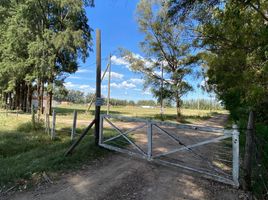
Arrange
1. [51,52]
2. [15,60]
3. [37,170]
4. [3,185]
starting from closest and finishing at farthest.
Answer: [3,185] < [37,170] < [51,52] < [15,60]

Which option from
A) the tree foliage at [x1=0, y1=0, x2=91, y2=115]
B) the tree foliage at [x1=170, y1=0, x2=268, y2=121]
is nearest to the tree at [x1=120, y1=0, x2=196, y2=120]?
the tree foliage at [x1=0, y1=0, x2=91, y2=115]

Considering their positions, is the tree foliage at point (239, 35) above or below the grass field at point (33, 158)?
above

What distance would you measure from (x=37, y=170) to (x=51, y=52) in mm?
19168

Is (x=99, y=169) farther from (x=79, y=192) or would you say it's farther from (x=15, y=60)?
(x=15, y=60)

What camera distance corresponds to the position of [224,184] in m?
5.48

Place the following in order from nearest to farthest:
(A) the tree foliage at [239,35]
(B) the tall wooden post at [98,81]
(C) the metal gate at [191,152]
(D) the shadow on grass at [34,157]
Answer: (A) the tree foliage at [239,35] → (C) the metal gate at [191,152] → (D) the shadow on grass at [34,157] → (B) the tall wooden post at [98,81]

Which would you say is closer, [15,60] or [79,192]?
[79,192]

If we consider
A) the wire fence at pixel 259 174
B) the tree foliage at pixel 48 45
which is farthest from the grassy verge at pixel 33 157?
the tree foliage at pixel 48 45

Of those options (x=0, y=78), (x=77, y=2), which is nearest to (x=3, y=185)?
(x=77, y=2)

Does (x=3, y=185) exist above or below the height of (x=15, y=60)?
below

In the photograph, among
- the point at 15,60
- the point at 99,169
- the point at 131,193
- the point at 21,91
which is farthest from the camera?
Answer: the point at 21,91

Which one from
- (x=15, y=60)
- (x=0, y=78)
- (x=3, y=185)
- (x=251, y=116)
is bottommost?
(x=3, y=185)

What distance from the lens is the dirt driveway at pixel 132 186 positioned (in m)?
4.83

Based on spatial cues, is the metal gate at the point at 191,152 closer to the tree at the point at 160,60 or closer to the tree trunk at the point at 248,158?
the tree trunk at the point at 248,158
